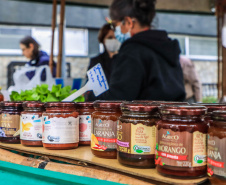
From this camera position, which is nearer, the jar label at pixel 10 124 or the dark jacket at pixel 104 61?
the jar label at pixel 10 124

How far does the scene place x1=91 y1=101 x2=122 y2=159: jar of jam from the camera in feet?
3.27

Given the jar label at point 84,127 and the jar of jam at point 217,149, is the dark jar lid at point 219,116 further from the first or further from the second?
the jar label at point 84,127

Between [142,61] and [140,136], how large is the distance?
1034 millimetres

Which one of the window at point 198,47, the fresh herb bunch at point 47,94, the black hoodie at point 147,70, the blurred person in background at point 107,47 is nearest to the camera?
the fresh herb bunch at point 47,94

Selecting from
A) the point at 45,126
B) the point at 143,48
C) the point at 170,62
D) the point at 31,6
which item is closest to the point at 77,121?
the point at 45,126

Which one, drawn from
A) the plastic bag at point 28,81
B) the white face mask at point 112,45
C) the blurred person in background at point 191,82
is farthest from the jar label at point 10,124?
the blurred person in background at point 191,82

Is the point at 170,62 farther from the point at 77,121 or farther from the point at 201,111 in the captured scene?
the point at 201,111

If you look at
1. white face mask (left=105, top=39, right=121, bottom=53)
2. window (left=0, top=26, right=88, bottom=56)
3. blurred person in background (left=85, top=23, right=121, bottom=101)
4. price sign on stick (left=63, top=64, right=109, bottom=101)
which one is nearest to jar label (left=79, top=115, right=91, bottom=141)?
price sign on stick (left=63, top=64, right=109, bottom=101)

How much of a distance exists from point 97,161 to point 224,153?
41cm

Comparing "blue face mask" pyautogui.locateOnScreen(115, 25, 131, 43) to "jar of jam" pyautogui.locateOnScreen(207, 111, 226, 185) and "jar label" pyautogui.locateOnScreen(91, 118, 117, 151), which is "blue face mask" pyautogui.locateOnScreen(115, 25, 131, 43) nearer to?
"jar label" pyautogui.locateOnScreen(91, 118, 117, 151)

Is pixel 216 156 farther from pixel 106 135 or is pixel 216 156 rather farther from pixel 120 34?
pixel 120 34

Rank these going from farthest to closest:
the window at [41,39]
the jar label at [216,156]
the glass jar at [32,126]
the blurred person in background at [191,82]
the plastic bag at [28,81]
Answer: the window at [41,39]
the blurred person in background at [191,82]
the plastic bag at [28,81]
the glass jar at [32,126]
the jar label at [216,156]

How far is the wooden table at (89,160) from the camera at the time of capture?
782 millimetres

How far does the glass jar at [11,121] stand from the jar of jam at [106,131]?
1.44ft
